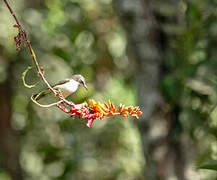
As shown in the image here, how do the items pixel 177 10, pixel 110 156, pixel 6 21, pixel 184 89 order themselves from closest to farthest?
1. pixel 184 89
2. pixel 177 10
3. pixel 6 21
4. pixel 110 156

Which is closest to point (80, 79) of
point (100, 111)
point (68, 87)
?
point (68, 87)

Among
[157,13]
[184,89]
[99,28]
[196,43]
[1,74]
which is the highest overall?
[99,28]

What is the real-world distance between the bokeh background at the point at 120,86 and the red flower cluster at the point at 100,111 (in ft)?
2.95

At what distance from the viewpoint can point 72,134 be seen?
586 cm

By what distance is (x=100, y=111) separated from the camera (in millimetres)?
1561

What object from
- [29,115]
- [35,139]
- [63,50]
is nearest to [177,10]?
Result: [63,50]

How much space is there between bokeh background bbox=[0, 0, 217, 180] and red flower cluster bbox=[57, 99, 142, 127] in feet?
2.95

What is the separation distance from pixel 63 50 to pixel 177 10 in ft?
A: 4.86

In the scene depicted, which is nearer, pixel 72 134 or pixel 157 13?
pixel 157 13

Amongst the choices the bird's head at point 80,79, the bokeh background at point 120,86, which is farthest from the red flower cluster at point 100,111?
the bokeh background at point 120,86

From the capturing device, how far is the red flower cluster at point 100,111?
1.55m

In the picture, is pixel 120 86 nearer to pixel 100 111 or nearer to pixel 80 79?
pixel 80 79

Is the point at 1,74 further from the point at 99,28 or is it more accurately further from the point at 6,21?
the point at 99,28

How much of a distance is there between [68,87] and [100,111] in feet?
2.39
